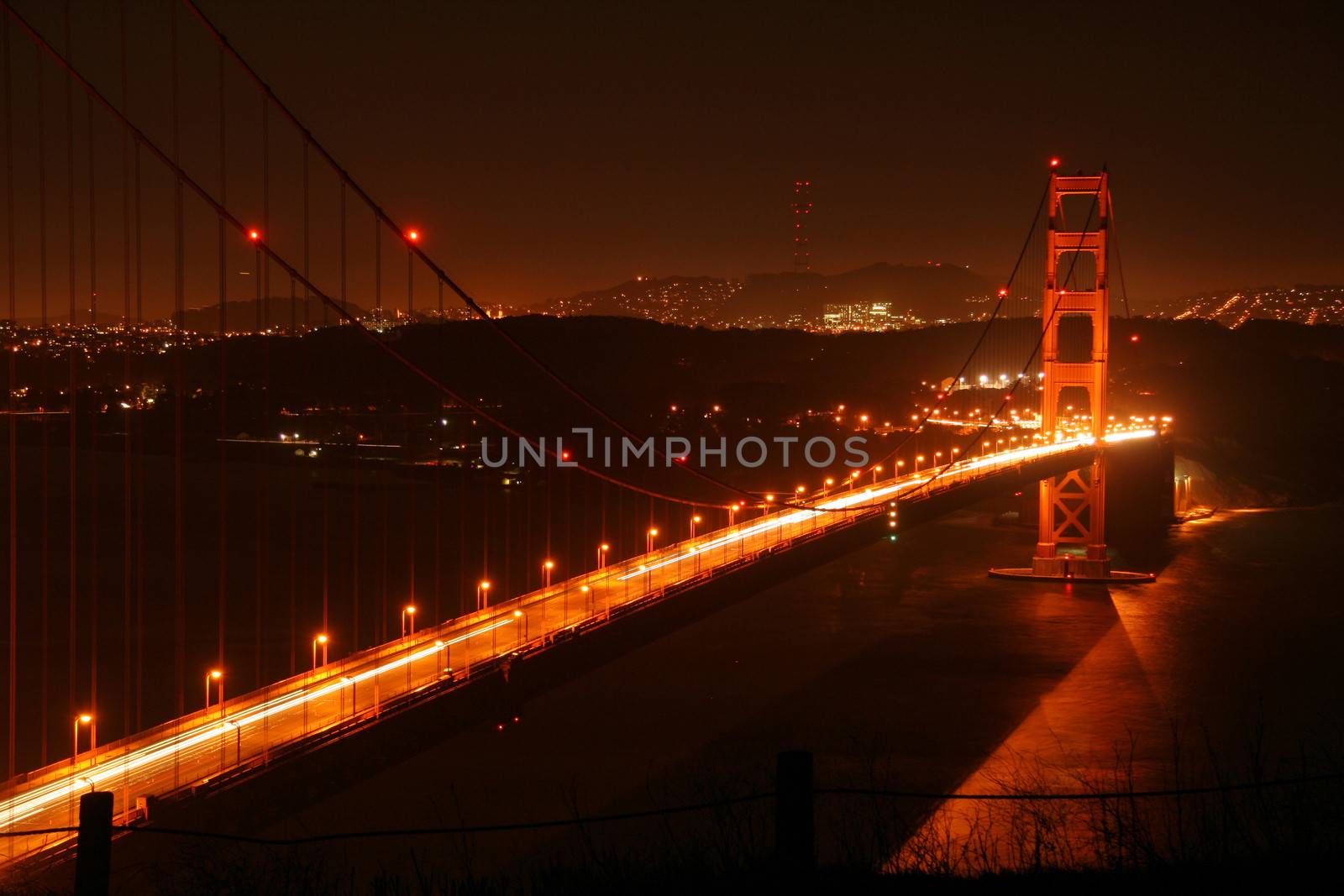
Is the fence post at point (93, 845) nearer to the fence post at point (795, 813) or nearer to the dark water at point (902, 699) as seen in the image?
the fence post at point (795, 813)

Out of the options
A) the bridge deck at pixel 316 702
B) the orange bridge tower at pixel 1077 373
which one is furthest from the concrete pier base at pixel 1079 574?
the bridge deck at pixel 316 702

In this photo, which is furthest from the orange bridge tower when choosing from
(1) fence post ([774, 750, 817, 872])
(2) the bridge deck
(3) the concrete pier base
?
(1) fence post ([774, 750, 817, 872])

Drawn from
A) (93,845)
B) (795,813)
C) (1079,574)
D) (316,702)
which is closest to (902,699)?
(316,702)

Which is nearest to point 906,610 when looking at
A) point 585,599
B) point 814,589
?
point 814,589

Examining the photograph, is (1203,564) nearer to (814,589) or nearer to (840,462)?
(814,589)

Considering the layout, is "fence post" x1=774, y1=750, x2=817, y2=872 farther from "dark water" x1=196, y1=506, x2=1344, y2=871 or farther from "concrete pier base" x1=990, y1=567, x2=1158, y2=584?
"concrete pier base" x1=990, y1=567, x2=1158, y2=584

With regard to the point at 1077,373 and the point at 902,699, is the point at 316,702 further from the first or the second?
the point at 1077,373
